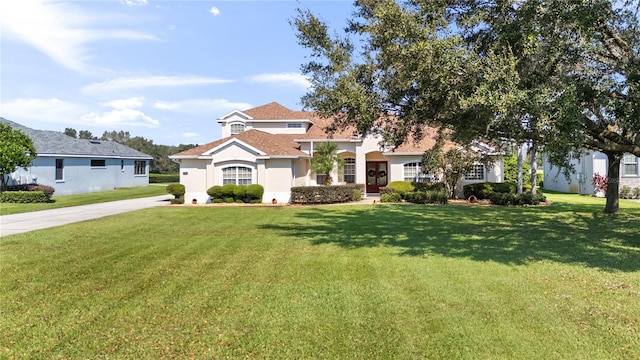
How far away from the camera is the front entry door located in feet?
94.0

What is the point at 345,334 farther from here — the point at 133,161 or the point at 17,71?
the point at 133,161

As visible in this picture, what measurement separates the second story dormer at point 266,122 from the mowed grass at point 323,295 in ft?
62.8

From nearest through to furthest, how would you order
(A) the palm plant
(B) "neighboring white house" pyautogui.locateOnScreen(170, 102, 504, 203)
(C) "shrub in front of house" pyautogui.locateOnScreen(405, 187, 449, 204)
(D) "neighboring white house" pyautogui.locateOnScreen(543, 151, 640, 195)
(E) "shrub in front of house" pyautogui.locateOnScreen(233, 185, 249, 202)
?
(C) "shrub in front of house" pyautogui.locateOnScreen(405, 187, 449, 204)
(E) "shrub in front of house" pyautogui.locateOnScreen(233, 185, 249, 202)
(B) "neighboring white house" pyautogui.locateOnScreen(170, 102, 504, 203)
(A) the palm plant
(D) "neighboring white house" pyautogui.locateOnScreen(543, 151, 640, 195)

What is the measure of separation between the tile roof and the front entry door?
3.01m

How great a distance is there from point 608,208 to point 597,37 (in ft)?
37.0

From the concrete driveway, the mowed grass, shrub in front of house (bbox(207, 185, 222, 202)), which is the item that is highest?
shrub in front of house (bbox(207, 185, 222, 202))

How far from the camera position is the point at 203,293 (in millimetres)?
6266

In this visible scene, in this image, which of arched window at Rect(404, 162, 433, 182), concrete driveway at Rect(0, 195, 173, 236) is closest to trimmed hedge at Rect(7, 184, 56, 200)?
concrete driveway at Rect(0, 195, 173, 236)

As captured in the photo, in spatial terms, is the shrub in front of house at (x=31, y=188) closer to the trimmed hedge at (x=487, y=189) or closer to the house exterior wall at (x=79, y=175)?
the house exterior wall at (x=79, y=175)

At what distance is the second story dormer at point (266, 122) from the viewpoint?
30.1 m

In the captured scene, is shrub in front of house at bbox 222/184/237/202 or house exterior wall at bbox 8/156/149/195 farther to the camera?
house exterior wall at bbox 8/156/149/195

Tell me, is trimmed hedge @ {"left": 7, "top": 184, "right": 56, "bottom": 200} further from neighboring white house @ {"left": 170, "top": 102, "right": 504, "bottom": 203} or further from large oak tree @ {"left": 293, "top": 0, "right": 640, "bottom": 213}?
large oak tree @ {"left": 293, "top": 0, "right": 640, "bottom": 213}

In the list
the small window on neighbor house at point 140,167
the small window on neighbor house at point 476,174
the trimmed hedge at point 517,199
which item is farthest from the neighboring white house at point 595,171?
the small window on neighbor house at point 140,167

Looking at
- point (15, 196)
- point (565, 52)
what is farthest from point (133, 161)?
point (565, 52)
